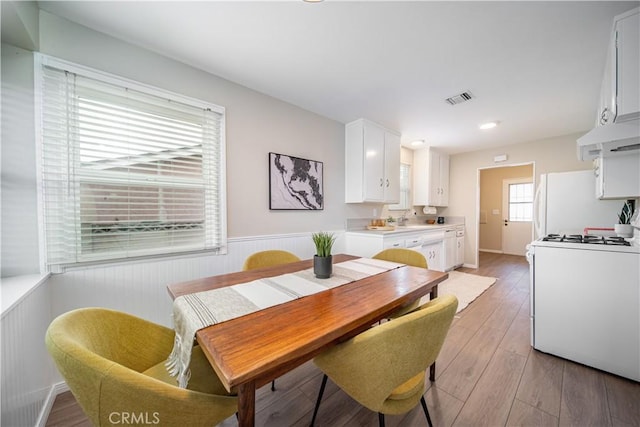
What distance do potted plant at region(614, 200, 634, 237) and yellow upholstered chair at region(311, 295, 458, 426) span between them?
2711 millimetres

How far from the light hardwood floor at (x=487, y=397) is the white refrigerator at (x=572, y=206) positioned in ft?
5.45

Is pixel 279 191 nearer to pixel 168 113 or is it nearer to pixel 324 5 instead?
pixel 168 113

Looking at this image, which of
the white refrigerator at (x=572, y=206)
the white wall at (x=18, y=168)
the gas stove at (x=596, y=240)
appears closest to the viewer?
the white wall at (x=18, y=168)

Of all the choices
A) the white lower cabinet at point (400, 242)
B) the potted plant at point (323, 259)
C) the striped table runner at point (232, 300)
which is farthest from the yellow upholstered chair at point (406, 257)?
the white lower cabinet at point (400, 242)

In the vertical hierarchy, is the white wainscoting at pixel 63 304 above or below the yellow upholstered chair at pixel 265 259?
below

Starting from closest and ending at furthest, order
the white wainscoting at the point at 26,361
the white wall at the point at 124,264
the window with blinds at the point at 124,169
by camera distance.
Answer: the white wainscoting at the point at 26,361
the white wall at the point at 124,264
the window with blinds at the point at 124,169

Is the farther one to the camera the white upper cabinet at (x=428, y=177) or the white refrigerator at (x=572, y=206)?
the white upper cabinet at (x=428, y=177)

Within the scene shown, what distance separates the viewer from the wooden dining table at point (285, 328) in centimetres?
67

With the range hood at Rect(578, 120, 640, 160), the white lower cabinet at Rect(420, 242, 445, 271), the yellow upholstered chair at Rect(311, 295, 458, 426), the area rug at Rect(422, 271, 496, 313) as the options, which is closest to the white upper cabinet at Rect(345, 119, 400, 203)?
the white lower cabinet at Rect(420, 242, 445, 271)

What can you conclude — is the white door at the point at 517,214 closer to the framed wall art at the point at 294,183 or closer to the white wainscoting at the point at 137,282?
the framed wall art at the point at 294,183

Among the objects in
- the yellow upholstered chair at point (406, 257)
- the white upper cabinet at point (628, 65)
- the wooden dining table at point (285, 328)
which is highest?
the white upper cabinet at point (628, 65)

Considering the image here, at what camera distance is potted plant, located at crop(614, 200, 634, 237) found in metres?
2.20

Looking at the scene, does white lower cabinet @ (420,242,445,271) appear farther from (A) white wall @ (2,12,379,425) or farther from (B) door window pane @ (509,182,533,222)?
(B) door window pane @ (509,182,533,222)

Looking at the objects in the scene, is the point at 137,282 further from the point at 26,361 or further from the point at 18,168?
the point at 18,168
